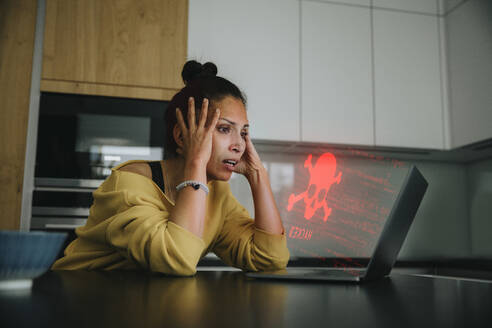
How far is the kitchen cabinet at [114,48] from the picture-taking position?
204cm

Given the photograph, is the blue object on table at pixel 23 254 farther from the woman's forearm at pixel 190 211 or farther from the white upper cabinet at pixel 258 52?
the white upper cabinet at pixel 258 52

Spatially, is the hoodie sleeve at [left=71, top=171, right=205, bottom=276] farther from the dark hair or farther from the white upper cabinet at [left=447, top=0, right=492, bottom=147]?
the white upper cabinet at [left=447, top=0, right=492, bottom=147]

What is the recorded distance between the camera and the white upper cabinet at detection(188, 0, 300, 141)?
7.34 feet

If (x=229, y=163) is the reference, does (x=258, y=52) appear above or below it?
above

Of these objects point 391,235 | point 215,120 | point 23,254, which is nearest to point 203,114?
point 215,120

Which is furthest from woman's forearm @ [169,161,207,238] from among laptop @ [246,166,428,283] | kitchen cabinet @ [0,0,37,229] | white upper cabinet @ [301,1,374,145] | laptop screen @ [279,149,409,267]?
laptop screen @ [279,149,409,267]

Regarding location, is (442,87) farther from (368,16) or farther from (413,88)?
(368,16)

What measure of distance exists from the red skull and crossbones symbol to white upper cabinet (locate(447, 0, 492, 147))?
0.71m

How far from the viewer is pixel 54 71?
203cm

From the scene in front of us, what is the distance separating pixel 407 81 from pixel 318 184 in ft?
2.61

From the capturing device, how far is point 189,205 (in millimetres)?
841

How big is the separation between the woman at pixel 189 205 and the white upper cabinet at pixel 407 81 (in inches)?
57.4

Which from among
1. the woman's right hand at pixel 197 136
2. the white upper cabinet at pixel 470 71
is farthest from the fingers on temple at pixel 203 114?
the white upper cabinet at pixel 470 71

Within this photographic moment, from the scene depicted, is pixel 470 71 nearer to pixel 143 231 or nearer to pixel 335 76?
pixel 335 76
